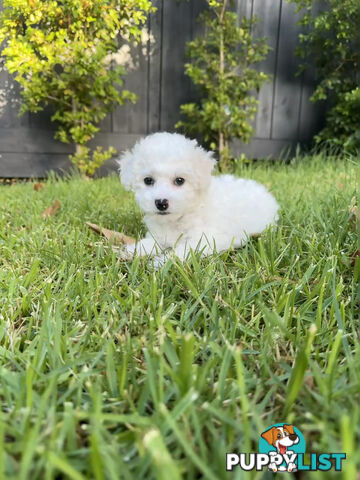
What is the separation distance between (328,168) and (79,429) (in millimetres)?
3320

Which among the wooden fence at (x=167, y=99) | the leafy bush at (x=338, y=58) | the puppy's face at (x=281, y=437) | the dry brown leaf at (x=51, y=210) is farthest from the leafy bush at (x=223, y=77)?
the puppy's face at (x=281, y=437)

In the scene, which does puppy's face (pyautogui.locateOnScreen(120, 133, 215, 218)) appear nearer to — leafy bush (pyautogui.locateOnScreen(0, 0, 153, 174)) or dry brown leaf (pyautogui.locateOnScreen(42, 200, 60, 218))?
dry brown leaf (pyautogui.locateOnScreen(42, 200, 60, 218))

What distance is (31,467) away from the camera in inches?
21.4

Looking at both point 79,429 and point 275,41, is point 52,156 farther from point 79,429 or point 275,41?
point 79,429

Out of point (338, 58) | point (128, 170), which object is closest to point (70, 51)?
point (128, 170)

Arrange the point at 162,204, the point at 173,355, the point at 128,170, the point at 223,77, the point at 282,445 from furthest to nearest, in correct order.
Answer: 1. the point at 223,77
2. the point at 128,170
3. the point at 162,204
4. the point at 173,355
5. the point at 282,445

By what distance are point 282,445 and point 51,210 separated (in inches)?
77.5

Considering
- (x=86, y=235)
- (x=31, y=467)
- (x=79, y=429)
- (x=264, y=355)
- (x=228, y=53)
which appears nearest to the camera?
(x=31, y=467)

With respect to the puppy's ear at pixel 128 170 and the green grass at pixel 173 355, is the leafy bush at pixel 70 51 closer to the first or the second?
the puppy's ear at pixel 128 170

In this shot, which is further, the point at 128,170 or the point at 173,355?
the point at 128,170

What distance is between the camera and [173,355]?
0.81 meters

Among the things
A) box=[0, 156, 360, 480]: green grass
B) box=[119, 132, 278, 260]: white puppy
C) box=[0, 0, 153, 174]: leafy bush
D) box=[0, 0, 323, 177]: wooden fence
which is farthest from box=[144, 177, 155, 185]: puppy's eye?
box=[0, 0, 323, 177]: wooden fence

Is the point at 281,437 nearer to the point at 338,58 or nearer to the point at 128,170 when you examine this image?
the point at 128,170

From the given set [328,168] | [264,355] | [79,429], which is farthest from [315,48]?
[79,429]
